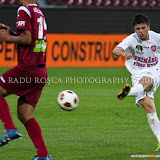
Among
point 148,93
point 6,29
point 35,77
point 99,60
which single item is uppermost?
point 6,29

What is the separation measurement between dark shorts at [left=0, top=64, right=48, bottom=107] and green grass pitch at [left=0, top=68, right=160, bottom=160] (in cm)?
94

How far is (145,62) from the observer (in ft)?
25.2

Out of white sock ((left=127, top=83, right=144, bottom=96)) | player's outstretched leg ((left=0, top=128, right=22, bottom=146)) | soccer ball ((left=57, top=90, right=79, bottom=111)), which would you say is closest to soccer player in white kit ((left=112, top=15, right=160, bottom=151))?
white sock ((left=127, top=83, right=144, bottom=96))

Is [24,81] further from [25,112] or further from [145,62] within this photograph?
[145,62]

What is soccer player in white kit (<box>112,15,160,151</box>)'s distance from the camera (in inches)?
290

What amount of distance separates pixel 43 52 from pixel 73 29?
16.2m

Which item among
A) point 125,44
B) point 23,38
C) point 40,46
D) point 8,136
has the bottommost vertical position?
point 8,136

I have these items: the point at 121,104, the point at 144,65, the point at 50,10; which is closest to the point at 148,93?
the point at 144,65

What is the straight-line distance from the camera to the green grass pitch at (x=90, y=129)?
6.99 m

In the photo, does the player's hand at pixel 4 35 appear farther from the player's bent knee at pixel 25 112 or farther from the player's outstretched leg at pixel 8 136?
the player's outstretched leg at pixel 8 136

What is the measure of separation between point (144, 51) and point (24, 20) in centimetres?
241

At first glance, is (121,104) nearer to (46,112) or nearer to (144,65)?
(46,112)

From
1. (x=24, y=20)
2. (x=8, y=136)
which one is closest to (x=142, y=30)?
(x=24, y=20)

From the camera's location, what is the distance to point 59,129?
9078mm
